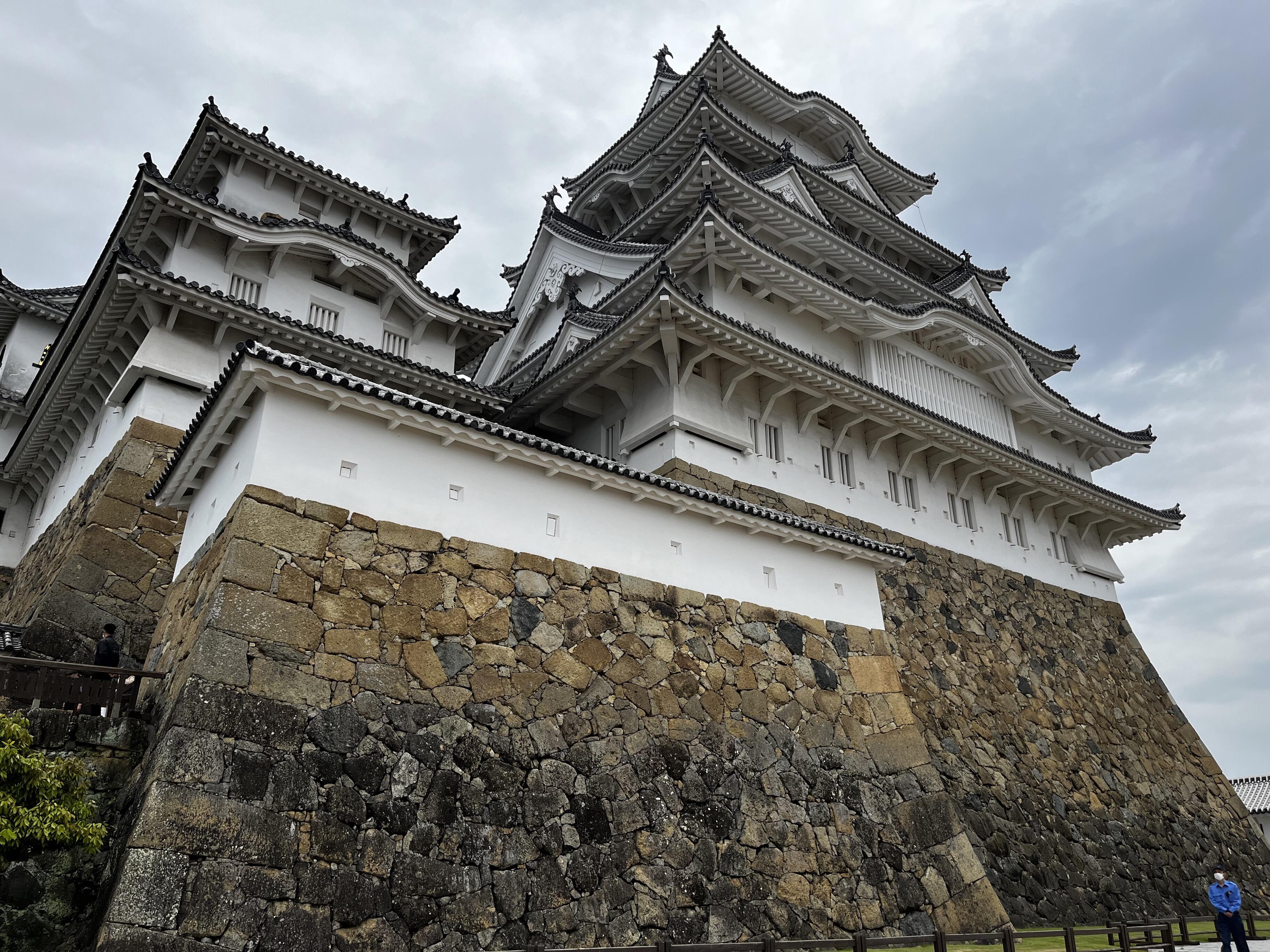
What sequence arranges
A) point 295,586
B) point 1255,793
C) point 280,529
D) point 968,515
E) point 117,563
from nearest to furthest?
point 295,586, point 280,529, point 117,563, point 968,515, point 1255,793

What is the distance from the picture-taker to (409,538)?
798 centimetres

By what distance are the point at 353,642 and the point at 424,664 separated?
2.15ft

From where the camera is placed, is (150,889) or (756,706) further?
(756,706)

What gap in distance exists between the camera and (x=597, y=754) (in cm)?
818

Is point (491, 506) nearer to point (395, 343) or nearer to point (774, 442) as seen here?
point (395, 343)

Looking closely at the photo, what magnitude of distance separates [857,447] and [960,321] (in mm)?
4159

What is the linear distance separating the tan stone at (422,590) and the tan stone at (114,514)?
5.45m

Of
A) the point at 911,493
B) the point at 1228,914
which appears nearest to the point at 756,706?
the point at 1228,914

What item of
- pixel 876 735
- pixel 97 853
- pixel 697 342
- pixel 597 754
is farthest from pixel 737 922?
pixel 697 342

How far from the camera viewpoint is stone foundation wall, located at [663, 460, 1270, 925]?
13359 millimetres

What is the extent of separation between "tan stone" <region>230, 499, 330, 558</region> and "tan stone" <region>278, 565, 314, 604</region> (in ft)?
0.56

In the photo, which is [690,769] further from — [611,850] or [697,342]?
[697,342]

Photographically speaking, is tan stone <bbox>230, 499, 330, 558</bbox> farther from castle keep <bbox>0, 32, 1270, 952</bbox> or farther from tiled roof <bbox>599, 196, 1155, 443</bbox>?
Answer: tiled roof <bbox>599, 196, 1155, 443</bbox>

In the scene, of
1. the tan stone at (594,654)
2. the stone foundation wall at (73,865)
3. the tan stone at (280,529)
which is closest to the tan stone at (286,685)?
the tan stone at (280,529)
